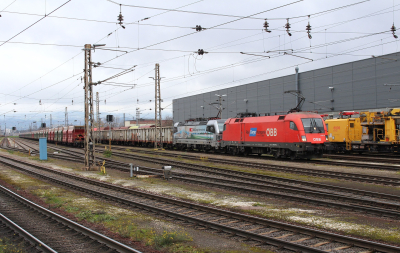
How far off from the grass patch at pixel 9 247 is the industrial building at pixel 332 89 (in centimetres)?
2833

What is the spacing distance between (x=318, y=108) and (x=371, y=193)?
41271 mm

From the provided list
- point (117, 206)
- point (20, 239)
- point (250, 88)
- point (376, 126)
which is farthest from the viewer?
point (250, 88)

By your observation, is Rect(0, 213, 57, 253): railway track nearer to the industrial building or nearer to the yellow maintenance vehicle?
the yellow maintenance vehicle

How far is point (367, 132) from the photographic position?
28922 millimetres

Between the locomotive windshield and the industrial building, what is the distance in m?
9.51

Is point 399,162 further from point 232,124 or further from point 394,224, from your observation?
point 394,224

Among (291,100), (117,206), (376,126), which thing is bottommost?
(117,206)

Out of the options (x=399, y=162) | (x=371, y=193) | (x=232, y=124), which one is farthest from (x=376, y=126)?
(x=371, y=193)

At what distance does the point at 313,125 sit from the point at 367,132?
25.3 ft

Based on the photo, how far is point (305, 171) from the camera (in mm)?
19391

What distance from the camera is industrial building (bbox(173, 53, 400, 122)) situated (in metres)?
42.3

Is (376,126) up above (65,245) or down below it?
above

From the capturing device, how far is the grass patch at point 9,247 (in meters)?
7.31

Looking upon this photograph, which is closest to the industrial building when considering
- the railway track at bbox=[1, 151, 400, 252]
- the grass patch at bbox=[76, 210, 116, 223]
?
the railway track at bbox=[1, 151, 400, 252]
